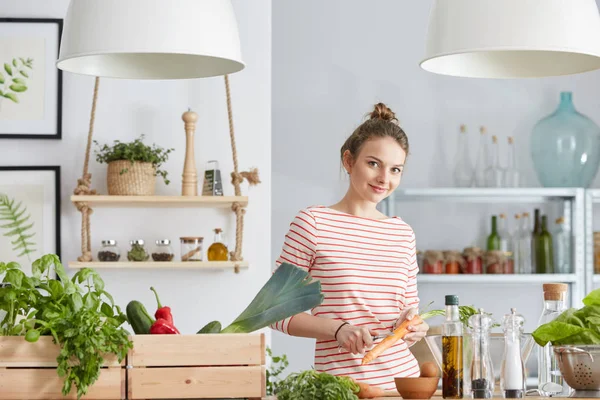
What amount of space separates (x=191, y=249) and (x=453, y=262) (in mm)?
1594

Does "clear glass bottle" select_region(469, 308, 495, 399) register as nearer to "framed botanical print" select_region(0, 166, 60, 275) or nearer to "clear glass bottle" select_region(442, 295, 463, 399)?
"clear glass bottle" select_region(442, 295, 463, 399)

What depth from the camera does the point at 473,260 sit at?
4.47 metres

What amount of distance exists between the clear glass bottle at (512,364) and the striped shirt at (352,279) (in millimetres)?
424

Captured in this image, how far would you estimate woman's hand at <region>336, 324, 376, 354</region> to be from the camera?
187cm

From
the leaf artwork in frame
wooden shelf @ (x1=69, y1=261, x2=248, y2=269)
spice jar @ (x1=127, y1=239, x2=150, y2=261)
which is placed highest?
the leaf artwork in frame

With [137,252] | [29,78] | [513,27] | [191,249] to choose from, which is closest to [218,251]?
[191,249]

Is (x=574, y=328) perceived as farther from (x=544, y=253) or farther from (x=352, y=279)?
(x=544, y=253)

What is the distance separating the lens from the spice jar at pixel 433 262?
4438 millimetres

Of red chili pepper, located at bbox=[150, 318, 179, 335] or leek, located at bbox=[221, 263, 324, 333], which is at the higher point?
leek, located at bbox=[221, 263, 324, 333]

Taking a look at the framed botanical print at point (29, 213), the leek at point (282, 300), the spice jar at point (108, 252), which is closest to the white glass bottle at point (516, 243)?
the spice jar at point (108, 252)

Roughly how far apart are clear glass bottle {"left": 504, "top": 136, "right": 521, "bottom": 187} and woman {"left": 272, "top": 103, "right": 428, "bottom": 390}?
247cm

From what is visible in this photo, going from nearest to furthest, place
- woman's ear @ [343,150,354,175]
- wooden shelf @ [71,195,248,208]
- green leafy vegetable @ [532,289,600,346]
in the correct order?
green leafy vegetable @ [532,289,600,346], woman's ear @ [343,150,354,175], wooden shelf @ [71,195,248,208]

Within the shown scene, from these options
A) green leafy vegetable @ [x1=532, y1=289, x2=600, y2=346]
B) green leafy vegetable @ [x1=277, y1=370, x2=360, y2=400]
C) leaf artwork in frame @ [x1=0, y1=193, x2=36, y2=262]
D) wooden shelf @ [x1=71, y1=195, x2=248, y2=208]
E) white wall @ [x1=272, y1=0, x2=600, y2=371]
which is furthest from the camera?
white wall @ [x1=272, y1=0, x2=600, y2=371]

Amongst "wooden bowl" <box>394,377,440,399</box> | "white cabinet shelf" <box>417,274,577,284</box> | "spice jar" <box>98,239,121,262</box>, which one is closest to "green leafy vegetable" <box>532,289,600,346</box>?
"wooden bowl" <box>394,377,440,399</box>
